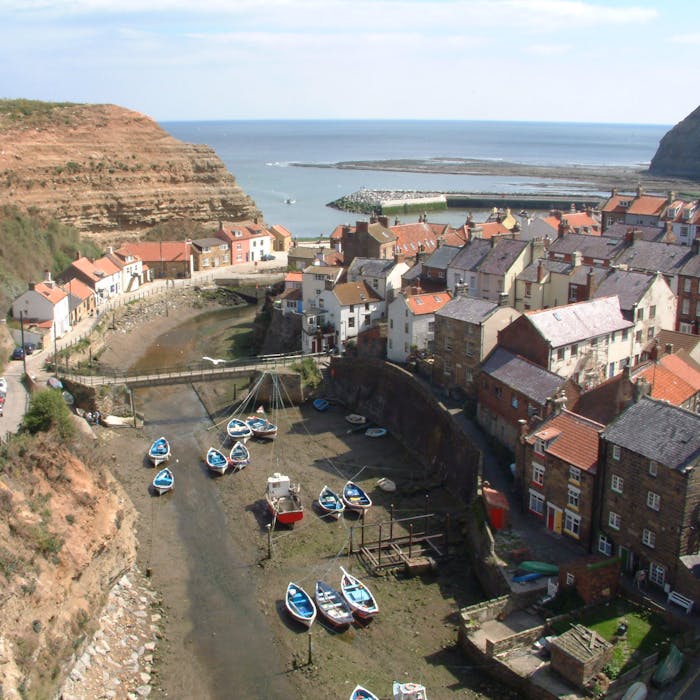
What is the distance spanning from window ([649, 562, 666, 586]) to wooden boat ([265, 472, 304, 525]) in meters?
14.6

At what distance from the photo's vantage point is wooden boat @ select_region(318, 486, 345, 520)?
3612 centimetres

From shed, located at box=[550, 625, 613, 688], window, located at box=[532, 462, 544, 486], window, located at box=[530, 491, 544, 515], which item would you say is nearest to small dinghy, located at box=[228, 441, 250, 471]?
window, located at box=[530, 491, 544, 515]

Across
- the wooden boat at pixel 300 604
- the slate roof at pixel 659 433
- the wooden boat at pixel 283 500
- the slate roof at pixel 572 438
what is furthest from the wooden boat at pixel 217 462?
the slate roof at pixel 659 433

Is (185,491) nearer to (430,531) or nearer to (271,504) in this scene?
(271,504)

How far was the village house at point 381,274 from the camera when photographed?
180ft

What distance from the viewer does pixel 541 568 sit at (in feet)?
94.8

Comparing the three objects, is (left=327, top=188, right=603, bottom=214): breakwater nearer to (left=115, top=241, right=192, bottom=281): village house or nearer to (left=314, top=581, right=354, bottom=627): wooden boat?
(left=115, top=241, right=192, bottom=281): village house

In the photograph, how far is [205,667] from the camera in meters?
26.7

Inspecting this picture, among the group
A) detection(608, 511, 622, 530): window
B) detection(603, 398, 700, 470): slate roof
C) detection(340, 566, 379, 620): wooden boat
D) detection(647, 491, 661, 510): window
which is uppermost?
detection(603, 398, 700, 470): slate roof

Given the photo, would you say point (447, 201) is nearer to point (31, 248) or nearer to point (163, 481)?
point (31, 248)

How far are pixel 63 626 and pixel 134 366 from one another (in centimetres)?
3346

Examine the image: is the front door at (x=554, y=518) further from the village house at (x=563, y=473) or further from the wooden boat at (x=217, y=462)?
the wooden boat at (x=217, y=462)

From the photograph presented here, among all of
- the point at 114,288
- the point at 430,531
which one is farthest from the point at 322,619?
the point at 114,288

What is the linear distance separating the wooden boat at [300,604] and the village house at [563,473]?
32.8 feet
